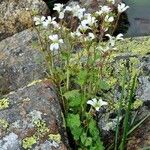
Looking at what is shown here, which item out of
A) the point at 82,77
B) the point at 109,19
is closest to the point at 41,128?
the point at 82,77

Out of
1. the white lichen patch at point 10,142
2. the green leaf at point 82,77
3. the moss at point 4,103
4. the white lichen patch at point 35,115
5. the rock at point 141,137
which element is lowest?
the rock at point 141,137

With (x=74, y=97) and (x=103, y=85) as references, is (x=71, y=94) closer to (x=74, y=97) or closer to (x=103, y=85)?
(x=74, y=97)

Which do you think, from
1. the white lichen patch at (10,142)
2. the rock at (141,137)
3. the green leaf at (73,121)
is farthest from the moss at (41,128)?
the rock at (141,137)

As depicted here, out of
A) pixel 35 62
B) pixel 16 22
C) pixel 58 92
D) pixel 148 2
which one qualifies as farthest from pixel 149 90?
pixel 148 2

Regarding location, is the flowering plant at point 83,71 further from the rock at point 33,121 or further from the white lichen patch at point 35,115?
the white lichen patch at point 35,115

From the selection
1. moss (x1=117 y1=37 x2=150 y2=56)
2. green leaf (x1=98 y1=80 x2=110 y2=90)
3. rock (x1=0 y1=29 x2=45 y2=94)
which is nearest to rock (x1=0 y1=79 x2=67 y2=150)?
green leaf (x1=98 y1=80 x2=110 y2=90)
